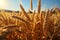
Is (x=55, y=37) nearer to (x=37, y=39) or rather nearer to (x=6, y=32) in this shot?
(x=37, y=39)

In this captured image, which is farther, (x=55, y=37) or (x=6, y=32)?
(x=55, y=37)

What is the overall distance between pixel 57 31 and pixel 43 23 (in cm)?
5

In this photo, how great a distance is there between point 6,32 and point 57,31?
180 mm

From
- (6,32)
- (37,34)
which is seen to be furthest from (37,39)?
(6,32)

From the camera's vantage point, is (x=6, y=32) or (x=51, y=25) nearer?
(x=6, y=32)

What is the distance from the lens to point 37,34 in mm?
607

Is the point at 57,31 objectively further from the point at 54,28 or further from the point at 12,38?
the point at 12,38

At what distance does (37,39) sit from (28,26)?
51 mm

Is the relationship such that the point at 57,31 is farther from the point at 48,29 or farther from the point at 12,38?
the point at 12,38

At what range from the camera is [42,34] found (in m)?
0.61

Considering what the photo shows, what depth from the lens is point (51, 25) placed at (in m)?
0.64

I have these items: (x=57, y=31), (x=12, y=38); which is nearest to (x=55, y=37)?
(x=57, y=31)

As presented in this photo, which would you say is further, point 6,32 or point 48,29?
point 48,29

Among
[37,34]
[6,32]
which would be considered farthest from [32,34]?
[6,32]
